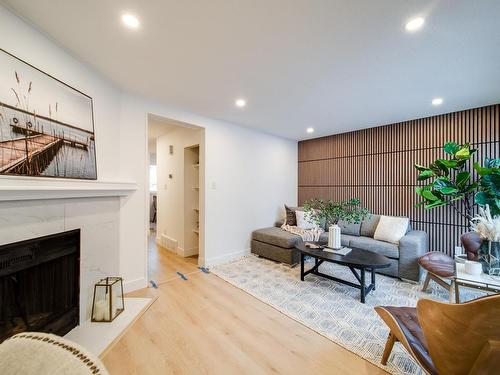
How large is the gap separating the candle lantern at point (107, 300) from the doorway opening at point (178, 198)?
1.23m

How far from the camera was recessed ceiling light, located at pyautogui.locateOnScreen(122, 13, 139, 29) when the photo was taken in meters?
1.52

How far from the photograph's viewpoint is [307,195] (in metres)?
5.23

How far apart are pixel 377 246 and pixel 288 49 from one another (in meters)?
2.99

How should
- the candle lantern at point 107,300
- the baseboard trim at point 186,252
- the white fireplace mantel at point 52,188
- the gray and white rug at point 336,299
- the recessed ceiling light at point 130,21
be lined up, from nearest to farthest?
the white fireplace mantel at point 52,188, the recessed ceiling light at point 130,21, the gray and white rug at point 336,299, the candle lantern at point 107,300, the baseboard trim at point 186,252

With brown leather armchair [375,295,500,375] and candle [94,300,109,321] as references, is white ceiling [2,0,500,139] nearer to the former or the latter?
brown leather armchair [375,295,500,375]

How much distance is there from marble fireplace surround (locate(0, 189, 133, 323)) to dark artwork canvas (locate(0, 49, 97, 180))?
213 millimetres

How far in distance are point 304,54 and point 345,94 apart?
1.08 metres

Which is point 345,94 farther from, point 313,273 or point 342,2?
point 313,273

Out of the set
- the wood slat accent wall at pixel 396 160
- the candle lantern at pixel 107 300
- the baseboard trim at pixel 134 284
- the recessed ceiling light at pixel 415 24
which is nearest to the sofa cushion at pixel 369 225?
the wood slat accent wall at pixel 396 160

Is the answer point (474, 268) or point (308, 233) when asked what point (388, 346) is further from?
point (308, 233)

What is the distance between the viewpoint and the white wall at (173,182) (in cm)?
418

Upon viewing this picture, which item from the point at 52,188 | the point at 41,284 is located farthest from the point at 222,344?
the point at 52,188

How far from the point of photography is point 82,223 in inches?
80.8

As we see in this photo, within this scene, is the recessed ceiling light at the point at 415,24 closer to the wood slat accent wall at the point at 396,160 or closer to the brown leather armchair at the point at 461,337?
the brown leather armchair at the point at 461,337
